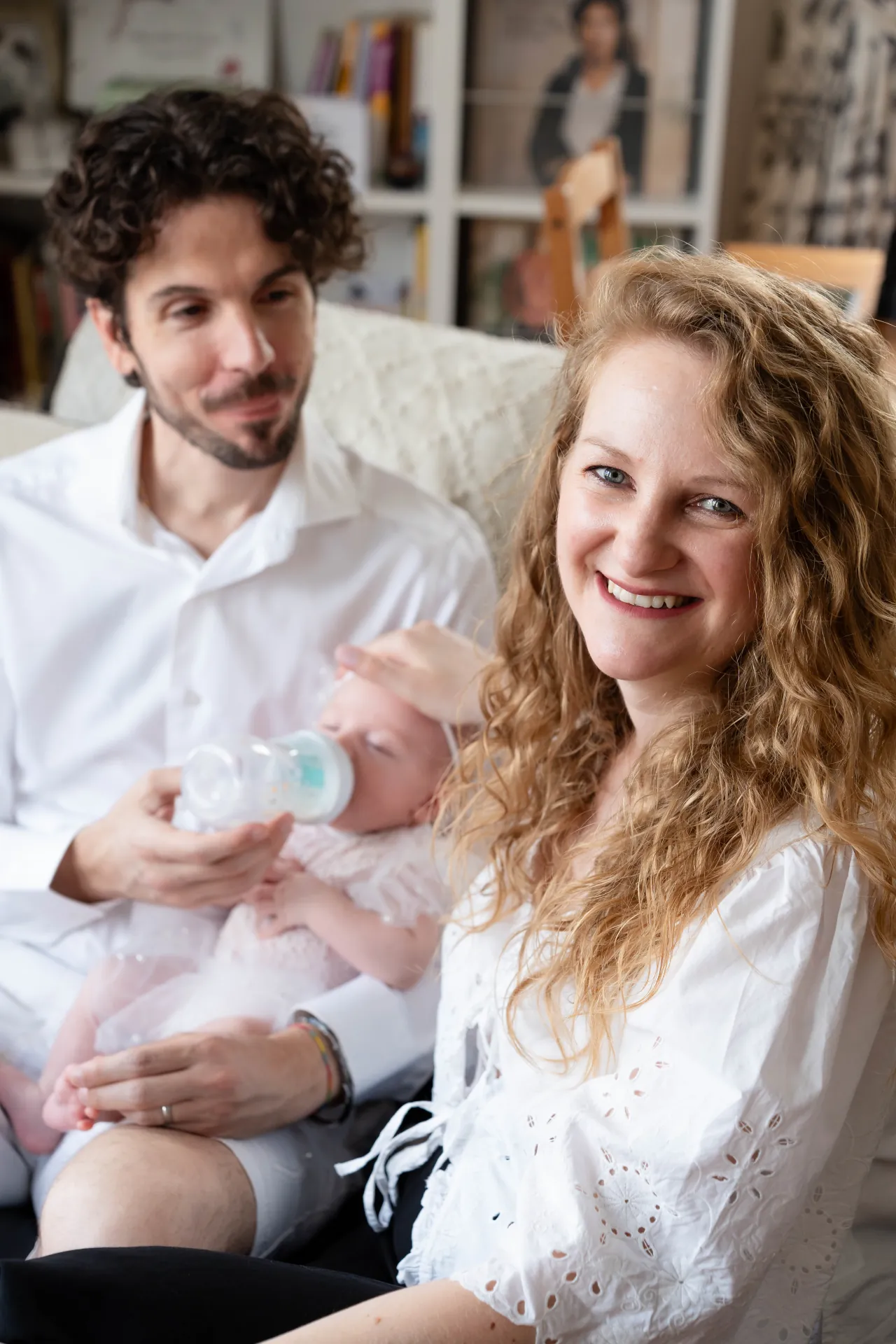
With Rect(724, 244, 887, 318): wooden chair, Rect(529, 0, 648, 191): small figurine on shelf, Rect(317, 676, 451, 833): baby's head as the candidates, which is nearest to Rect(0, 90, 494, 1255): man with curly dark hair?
Rect(317, 676, 451, 833): baby's head

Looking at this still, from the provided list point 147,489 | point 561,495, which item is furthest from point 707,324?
point 147,489

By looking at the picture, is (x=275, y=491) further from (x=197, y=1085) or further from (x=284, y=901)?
(x=197, y=1085)

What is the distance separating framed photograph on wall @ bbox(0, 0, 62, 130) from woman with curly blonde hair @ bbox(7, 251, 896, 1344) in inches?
103

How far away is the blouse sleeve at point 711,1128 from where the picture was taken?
825 millimetres

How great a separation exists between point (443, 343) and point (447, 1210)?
118 cm

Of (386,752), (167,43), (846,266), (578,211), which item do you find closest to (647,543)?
(386,752)

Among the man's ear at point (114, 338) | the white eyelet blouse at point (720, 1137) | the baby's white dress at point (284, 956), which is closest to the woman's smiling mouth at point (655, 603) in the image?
the white eyelet blouse at point (720, 1137)

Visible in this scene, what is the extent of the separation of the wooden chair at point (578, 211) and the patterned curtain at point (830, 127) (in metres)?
0.61

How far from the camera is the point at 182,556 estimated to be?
4.83ft

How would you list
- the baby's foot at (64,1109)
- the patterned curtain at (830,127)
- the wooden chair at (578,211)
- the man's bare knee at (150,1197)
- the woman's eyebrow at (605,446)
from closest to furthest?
the woman's eyebrow at (605,446) < the man's bare knee at (150,1197) < the baby's foot at (64,1109) < the wooden chair at (578,211) < the patterned curtain at (830,127)

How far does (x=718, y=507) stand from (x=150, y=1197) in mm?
695

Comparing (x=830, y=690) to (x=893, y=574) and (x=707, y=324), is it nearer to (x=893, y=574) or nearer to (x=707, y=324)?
(x=893, y=574)

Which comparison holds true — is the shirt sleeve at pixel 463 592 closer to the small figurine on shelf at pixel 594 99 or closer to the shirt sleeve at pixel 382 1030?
the shirt sleeve at pixel 382 1030

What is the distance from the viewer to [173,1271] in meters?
0.88
